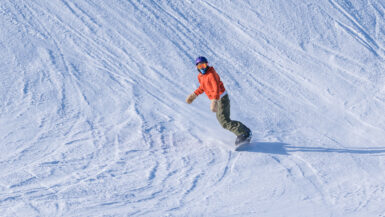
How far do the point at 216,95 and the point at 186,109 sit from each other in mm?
1659

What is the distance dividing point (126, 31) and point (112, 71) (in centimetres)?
138

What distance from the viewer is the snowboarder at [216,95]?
303 inches

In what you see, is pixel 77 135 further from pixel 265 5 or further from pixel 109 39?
pixel 265 5

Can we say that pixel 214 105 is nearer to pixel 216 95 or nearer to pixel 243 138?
pixel 216 95

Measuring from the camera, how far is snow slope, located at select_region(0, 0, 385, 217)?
23.1 feet

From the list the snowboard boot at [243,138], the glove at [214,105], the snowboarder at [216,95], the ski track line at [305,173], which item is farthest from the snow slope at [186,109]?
the glove at [214,105]

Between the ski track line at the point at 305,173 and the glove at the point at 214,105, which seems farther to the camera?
the glove at the point at 214,105

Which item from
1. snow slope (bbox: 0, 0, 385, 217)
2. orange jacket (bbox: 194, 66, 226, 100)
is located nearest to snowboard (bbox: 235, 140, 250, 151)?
snow slope (bbox: 0, 0, 385, 217)

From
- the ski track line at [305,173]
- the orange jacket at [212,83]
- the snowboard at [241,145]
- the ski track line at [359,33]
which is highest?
the ski track line at [359,33]

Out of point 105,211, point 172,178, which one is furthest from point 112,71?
point 105,211

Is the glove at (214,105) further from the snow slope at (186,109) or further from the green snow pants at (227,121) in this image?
the snow slope at (186,109)

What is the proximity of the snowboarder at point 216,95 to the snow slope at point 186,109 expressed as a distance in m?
0.33

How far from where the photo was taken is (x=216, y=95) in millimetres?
7766

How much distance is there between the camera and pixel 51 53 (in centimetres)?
1046
